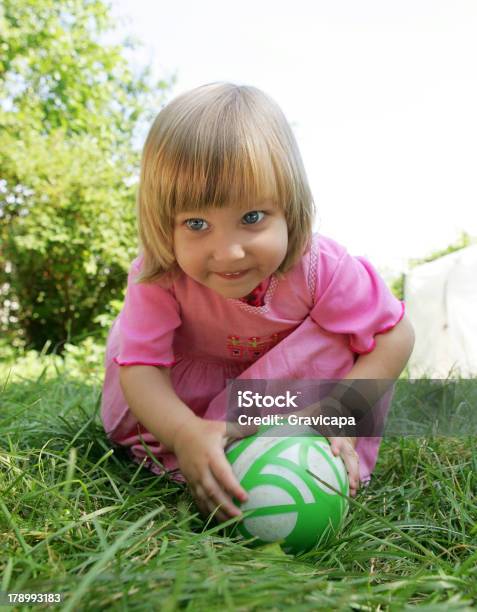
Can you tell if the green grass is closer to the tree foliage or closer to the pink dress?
the pink dress

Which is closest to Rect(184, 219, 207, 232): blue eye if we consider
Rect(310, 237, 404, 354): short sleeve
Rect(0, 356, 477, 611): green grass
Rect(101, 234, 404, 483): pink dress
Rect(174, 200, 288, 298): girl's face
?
Rect(174, 200, 288, 298): girl's face

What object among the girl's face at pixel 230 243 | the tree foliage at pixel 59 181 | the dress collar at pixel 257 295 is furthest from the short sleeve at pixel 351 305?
the tree foliage at pixel 59 181

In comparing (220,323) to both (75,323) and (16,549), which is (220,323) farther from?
(75,323)

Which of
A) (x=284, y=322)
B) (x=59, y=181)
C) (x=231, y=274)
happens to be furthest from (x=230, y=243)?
(x=59, y=181)

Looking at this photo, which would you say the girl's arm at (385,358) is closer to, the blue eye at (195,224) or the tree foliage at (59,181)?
the blue eye at (195,224)

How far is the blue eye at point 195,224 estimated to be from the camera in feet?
5.45

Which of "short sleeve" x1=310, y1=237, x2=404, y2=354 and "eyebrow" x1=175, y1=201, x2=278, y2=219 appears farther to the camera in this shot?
"short sleeve" x1=310, y1=237, x2=404, y2=354

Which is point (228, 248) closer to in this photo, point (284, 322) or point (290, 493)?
point (284, 322)

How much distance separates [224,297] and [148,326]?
0.26 meters

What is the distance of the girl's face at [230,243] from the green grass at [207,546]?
1.91ft

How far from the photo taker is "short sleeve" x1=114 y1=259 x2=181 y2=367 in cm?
197

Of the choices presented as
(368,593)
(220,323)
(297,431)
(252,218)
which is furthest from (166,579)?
(220,323)

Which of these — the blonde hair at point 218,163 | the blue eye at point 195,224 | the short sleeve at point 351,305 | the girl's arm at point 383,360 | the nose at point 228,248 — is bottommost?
the girl's arm at point 383,360

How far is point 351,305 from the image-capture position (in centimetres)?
198
